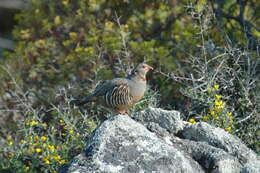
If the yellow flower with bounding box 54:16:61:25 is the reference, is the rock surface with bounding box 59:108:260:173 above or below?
below

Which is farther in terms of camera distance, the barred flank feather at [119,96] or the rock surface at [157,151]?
the barred flank feather at [119,96]

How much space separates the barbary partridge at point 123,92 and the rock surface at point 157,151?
3.22 feet

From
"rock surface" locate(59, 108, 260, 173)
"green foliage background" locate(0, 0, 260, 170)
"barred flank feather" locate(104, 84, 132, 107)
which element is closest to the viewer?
"rock surface" locate(59, 108, 260, 173)

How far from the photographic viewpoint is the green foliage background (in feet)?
29.8

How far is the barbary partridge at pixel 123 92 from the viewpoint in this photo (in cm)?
623

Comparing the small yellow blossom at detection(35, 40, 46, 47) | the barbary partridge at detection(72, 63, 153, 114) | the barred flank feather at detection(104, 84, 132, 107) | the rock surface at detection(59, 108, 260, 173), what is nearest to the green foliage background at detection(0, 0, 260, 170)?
the small yellow blossom at detection(35, 40, 46, 47)

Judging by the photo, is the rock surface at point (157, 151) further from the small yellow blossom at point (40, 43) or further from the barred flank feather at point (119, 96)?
the small yellow blossom at point (40, 43)

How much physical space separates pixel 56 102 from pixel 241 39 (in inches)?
146

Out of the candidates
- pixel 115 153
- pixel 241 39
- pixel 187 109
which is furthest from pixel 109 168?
pixel 241 39

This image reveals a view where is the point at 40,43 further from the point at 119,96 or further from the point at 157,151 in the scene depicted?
the point at 157,151

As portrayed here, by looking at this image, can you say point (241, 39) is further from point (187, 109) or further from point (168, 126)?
point (168, 126)

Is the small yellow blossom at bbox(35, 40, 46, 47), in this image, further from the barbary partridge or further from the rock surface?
the rock surface

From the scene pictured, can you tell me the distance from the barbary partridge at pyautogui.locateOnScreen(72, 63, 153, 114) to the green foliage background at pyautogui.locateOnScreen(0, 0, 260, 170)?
7.60 ft

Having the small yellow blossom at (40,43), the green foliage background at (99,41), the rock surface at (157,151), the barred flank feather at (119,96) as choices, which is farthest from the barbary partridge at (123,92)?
the small yellow blossom at (40,43)
